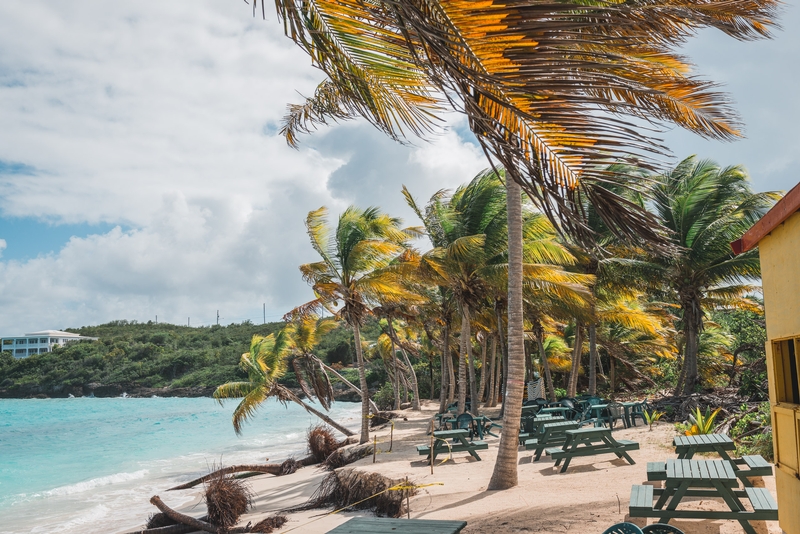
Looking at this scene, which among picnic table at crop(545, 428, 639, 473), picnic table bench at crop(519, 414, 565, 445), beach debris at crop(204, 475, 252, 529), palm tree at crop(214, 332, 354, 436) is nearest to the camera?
picnic table at crop(545, 428, 639, 473)

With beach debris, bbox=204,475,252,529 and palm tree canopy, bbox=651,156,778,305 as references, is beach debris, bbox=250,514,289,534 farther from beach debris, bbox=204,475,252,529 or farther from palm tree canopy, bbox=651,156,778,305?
palm tree canopy, bbox=651,156,778,305

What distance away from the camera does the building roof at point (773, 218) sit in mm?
4004

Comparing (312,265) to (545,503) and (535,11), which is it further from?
(535,11)

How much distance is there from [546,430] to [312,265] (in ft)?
29.0

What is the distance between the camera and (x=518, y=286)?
841 centimetres

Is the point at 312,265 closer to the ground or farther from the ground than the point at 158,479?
farther from the ground

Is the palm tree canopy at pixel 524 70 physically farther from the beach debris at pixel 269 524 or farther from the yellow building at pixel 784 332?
the beach debris at pixel 269 524

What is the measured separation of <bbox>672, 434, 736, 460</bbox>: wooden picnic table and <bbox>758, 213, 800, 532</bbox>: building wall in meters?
1.75

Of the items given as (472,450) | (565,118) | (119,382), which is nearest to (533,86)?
(565,118)

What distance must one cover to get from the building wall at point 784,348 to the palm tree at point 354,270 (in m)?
11.5

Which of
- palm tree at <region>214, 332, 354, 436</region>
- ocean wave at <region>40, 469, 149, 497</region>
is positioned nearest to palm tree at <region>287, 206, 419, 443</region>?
palm tree at <region>214, 332, 354, 436</region>

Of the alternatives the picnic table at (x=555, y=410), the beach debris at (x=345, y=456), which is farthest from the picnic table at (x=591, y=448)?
the beach debris at (x=345, y=456)

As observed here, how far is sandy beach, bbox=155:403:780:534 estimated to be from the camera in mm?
6129

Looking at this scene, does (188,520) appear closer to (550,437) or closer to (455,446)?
(455,446)
